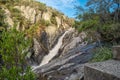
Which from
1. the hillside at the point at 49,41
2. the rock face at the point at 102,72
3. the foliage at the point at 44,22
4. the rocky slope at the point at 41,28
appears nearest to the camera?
the rock face at the point at 102,72

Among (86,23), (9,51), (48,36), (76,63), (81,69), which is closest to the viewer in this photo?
(9,51)

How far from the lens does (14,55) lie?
872cm

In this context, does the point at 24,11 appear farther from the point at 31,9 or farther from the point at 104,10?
the point at 104,10

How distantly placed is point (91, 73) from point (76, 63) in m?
6.73

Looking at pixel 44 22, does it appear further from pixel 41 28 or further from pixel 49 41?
pixel 49 41

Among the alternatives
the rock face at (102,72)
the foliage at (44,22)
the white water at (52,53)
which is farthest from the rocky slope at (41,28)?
the rock face at (102,72)

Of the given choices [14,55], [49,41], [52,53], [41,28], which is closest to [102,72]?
[14,55]

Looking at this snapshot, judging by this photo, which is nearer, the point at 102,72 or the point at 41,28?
the point at 102,72

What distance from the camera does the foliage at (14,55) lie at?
8.45 meters

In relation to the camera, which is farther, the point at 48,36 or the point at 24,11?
the point at 24,11

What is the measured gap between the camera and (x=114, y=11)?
17438 mm

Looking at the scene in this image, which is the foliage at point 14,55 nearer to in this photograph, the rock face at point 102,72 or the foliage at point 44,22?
the rock face at point 102,72

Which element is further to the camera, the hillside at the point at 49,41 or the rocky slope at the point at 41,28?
the rocky slope at the point at 41,28

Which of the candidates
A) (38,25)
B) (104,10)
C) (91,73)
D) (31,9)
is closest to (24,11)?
(31,9)
